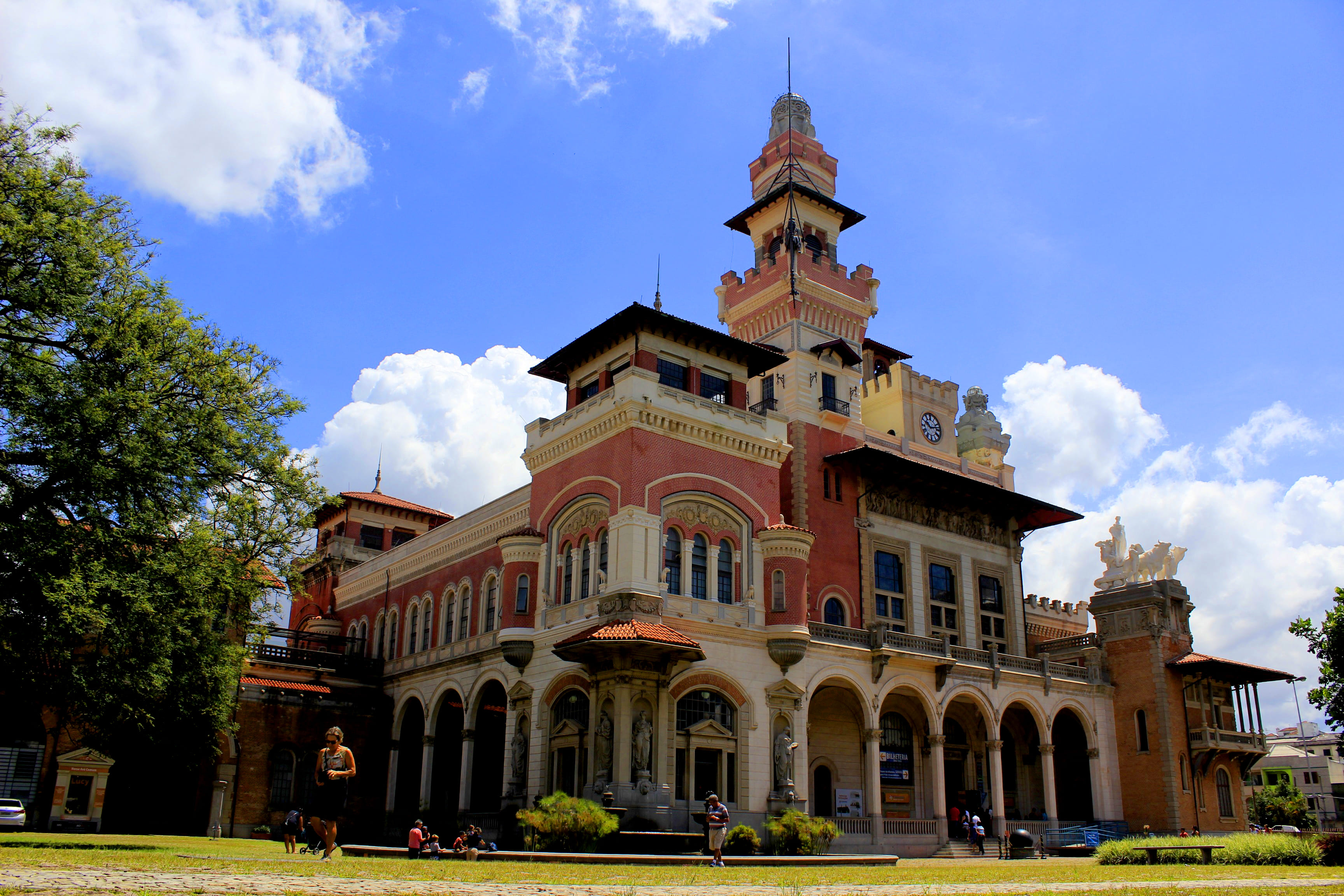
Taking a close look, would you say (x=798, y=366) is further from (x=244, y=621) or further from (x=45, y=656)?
(x=45, y=656)

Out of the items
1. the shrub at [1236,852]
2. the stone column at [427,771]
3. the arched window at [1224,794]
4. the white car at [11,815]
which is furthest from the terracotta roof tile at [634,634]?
the arched window at [1224,794]

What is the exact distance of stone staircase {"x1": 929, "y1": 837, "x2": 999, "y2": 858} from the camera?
111ft

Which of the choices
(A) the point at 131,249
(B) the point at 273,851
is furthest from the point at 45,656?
(A) the point at 131,249

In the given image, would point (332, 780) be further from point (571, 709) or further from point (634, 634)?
point (571, 709)

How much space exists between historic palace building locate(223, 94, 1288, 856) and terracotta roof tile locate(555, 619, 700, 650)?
0.38 ft

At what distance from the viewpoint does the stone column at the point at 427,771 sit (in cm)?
3916

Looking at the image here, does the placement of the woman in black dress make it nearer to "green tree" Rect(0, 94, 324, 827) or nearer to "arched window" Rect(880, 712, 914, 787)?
"green tree" Rect(0, 94, 324, 827)

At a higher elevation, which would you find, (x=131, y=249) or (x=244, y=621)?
(x=131, y=249)

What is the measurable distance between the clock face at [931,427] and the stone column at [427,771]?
25304 mm

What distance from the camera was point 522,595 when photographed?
34.1 meters

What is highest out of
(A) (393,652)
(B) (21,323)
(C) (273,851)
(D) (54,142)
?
(D) (54,142)

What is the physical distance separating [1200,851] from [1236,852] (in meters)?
0.72

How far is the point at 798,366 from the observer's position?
4162 centimetres

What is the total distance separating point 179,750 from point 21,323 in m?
15.1
